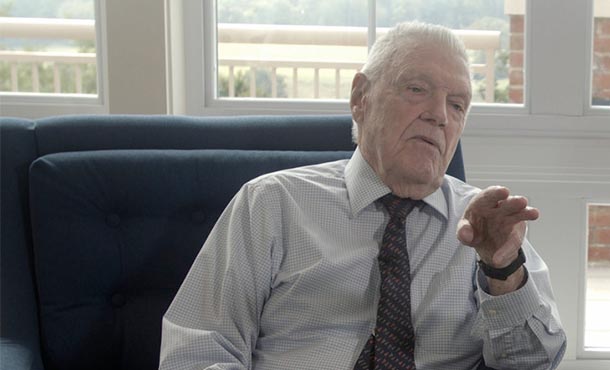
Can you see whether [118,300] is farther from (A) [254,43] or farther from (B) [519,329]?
(A) [254,43]

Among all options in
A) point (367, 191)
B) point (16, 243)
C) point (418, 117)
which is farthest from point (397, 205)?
point (16, 243)

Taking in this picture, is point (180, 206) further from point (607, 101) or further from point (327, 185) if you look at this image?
point (607, 101)

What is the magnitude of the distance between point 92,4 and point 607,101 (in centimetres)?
153

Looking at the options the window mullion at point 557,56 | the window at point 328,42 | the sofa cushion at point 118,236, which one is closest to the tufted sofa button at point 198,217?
the sofa cushion at point 118,236

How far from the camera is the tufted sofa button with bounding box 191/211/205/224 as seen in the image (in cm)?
199

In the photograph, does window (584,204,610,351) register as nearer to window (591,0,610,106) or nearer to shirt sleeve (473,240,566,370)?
window (591,0,610,106)

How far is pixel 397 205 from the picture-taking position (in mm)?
1812

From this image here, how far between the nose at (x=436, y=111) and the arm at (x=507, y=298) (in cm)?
26

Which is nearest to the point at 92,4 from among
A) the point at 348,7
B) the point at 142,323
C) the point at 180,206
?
the point at 348,7

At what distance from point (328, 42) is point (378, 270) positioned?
1079mm

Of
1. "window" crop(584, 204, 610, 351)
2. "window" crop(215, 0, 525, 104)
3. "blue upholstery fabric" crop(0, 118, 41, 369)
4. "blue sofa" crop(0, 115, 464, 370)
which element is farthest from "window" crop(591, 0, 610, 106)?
"blue upholstery fabric" crop(0, 118, 41, 369)

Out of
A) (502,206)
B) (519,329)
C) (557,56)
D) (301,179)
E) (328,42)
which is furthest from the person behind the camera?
(328,42)

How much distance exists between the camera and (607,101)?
2641 mm

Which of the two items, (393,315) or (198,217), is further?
(198,217)
